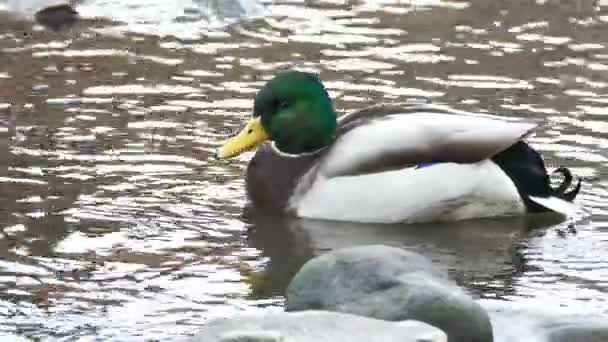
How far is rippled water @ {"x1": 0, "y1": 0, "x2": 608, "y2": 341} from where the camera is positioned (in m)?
7.62

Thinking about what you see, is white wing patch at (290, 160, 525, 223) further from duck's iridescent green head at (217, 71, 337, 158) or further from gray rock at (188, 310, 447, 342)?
gray rock at (188, 310, 447, 342)

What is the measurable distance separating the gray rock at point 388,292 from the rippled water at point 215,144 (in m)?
0.32

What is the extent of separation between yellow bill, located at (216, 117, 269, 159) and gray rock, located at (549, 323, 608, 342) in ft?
8.82

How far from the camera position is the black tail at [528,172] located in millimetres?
8945

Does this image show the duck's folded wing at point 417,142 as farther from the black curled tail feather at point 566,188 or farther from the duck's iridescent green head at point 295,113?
the black curled tail feather at point 566,188

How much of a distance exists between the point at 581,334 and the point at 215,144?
3.69 metres

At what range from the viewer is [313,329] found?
247 inches

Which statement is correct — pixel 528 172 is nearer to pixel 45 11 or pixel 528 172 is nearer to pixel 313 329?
pixel 313 329

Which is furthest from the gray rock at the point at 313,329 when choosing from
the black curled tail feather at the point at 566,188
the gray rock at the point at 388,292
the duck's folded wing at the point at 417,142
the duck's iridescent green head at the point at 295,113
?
the black curled tail feather at the point at 566,188

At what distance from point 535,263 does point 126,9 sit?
613 cm

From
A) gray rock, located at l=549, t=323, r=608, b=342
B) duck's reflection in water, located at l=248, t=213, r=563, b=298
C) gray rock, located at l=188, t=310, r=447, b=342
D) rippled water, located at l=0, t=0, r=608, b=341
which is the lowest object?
duck's reflection in water, located at l=248, t=213, r=563, b=298

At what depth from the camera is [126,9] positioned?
13.5 metres

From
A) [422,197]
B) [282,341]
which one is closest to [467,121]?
[422,197]

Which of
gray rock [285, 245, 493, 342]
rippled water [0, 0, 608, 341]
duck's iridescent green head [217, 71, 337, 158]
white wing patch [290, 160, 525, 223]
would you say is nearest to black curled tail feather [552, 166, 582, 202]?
rippled water [0, 0, 608, 341]
